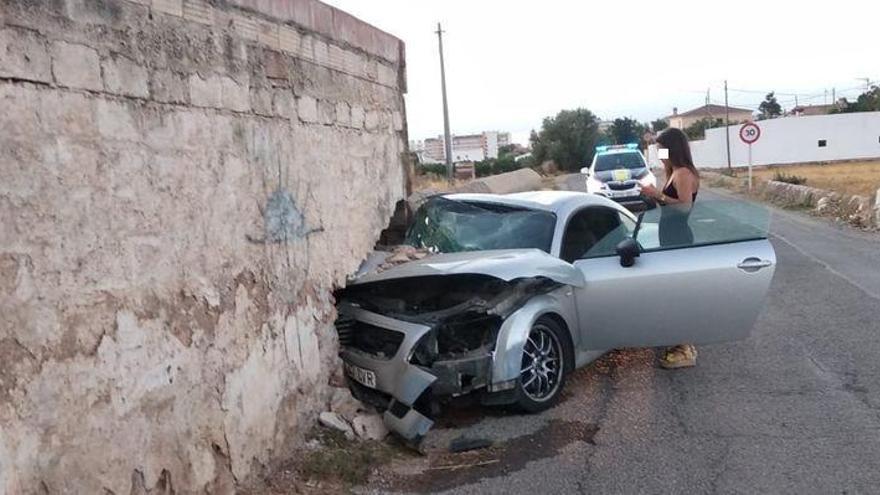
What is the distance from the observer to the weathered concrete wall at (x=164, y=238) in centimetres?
312

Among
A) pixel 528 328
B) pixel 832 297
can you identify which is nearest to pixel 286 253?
pixel 528 328

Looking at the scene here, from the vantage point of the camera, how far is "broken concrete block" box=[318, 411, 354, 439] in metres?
5.01

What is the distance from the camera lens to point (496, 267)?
17.7 ft

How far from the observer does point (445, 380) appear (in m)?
5.21

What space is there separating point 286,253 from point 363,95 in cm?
190

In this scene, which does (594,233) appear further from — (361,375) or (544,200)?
(361,375)

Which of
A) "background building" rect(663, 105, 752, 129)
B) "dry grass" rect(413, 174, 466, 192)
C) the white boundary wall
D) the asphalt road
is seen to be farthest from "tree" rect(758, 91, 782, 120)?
the asphalt road

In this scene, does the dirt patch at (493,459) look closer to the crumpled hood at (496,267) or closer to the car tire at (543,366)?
the car tire at (543,366)

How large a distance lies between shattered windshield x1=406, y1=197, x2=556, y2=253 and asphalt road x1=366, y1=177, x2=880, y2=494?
1173mm

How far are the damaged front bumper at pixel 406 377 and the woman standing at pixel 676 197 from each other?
189cm

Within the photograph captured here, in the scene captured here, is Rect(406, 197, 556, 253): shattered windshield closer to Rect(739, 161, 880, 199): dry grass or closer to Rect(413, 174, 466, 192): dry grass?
Rect(413, 174, 466, 192): dry grass

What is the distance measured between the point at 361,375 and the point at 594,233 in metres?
2.48

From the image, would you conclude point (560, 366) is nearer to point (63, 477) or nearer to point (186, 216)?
point (186, 216)

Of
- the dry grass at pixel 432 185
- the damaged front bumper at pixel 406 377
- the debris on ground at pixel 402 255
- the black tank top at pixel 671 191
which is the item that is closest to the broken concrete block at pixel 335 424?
the damaged front bumper at pixel 406 377
